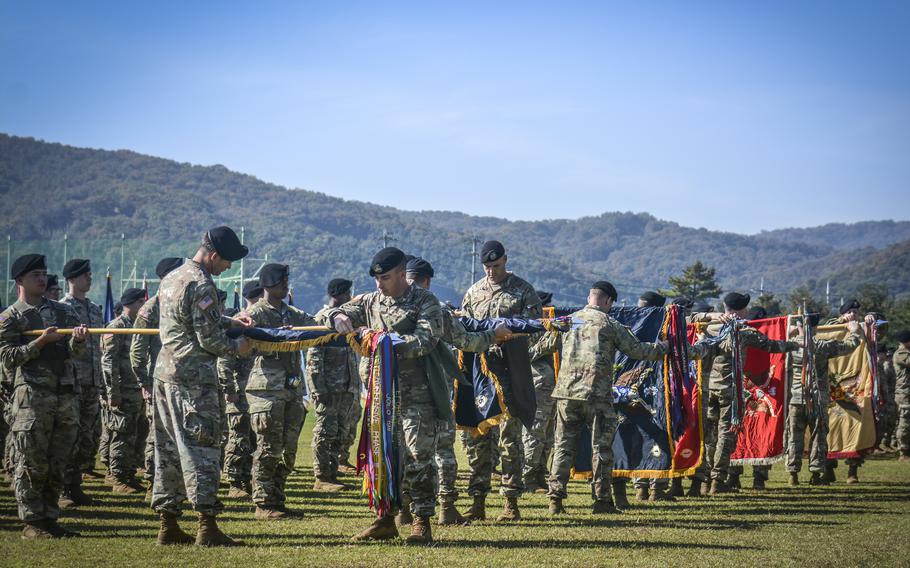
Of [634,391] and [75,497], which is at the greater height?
[634,391]

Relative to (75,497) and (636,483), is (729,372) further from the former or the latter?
(75,497)

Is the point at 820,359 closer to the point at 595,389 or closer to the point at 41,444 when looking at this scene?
the point at 595,389

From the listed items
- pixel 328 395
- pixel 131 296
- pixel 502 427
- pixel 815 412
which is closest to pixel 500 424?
pixel 502 427

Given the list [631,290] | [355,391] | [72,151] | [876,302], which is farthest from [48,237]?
[355,391]

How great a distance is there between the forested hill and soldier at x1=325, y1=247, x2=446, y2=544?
7807 cm

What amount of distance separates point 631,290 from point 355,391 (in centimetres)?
13154

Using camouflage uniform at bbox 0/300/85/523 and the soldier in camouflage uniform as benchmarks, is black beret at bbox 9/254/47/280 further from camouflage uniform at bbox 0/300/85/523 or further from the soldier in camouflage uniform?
the soldier in camouflage uniform

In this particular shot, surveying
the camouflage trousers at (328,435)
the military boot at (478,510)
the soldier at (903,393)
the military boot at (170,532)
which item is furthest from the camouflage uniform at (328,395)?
the soldier at (903,393)

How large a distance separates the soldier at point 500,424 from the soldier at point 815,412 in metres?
5.98

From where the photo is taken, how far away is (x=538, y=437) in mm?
12383

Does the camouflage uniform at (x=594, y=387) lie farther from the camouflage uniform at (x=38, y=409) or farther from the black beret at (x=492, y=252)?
the camouflage uniform at (x=38, y=409)

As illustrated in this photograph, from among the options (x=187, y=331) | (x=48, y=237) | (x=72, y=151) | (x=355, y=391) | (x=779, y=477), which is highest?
(x=72, y=151)

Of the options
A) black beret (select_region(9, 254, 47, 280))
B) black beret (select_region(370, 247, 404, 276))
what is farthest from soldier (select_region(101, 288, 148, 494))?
black beret (select_region(370, 247, 404, 276))

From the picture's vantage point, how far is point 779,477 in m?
16.5
